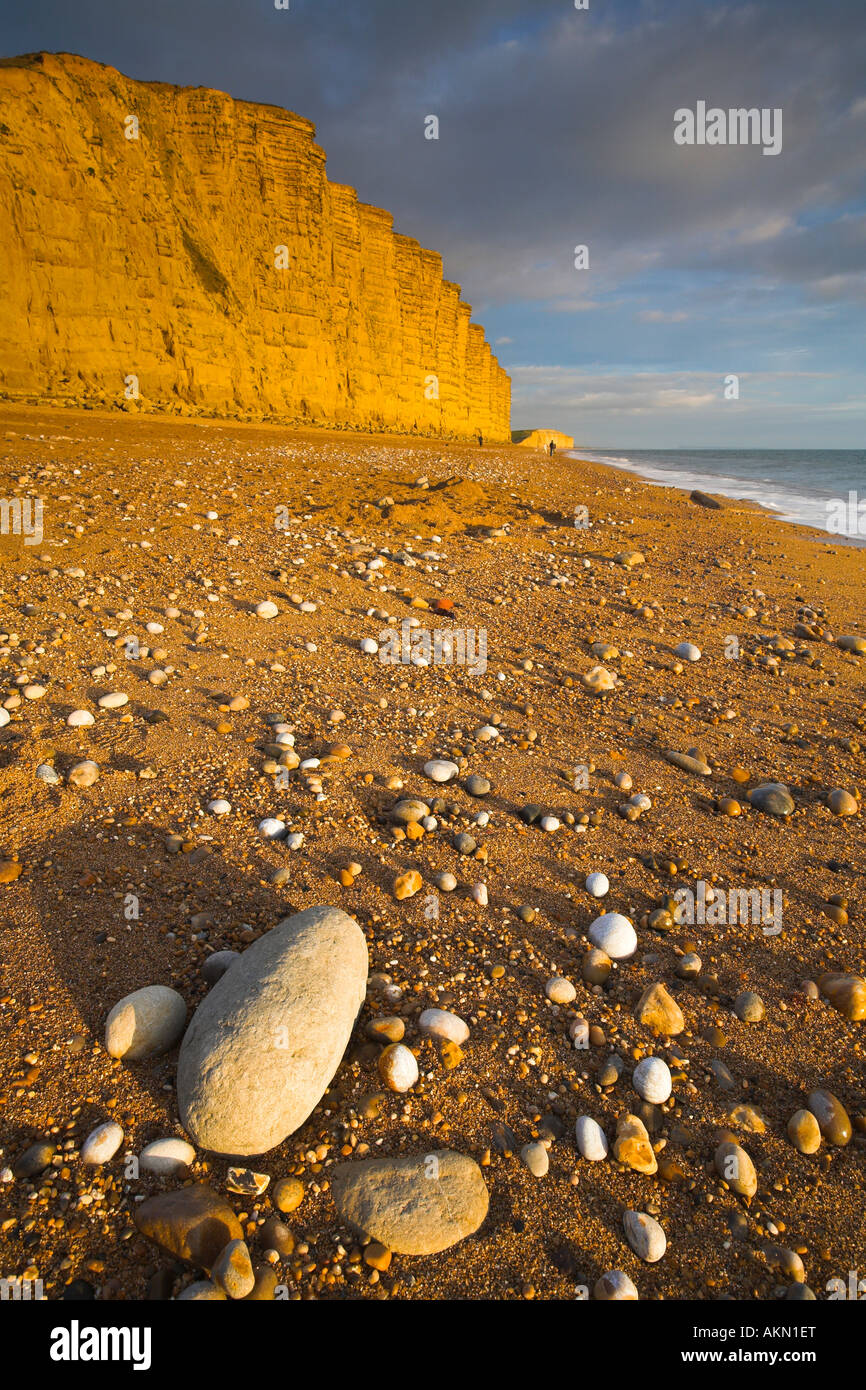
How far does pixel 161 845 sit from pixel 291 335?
31767 millimetres

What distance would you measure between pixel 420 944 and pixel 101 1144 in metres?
1.30

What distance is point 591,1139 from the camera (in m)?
1.97

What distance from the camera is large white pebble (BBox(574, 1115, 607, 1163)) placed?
6.40 ft

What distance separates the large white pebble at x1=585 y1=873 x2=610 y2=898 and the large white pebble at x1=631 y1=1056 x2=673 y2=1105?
0.87 meters

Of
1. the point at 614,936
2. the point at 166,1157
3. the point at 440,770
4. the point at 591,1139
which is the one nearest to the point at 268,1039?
the point at 166,1157

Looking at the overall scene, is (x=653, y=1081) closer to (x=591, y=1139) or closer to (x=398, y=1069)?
(x=591, y=1139)

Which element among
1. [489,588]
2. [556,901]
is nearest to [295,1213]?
[556,901]

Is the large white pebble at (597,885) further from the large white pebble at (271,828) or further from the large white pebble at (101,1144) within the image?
the large white pebble at (101,1144)

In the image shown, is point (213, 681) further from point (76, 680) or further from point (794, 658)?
point (794, 658)

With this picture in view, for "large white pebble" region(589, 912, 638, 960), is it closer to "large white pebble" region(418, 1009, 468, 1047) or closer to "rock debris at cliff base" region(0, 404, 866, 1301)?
"rock debris at cliff base" region(0, 404, 866, 1301)

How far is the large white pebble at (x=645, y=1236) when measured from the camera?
172cm

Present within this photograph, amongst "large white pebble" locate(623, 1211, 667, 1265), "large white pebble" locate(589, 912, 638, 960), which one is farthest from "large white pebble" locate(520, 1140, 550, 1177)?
"large white pebble" locate(589, 912, 638, 960)
